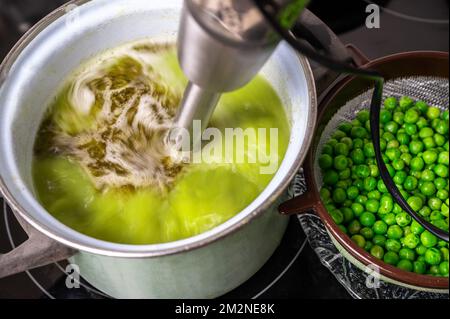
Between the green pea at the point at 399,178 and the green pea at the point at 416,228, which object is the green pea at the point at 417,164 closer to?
the green pea at the point at 399,178

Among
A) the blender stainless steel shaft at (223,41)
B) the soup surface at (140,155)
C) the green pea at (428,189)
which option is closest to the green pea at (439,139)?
the green pea at (428,189)

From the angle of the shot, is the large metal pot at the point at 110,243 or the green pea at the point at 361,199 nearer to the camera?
the large metal pot at the point at 110,243

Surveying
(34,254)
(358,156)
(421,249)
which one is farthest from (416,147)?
(34,254)

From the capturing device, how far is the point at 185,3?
679 millimetres

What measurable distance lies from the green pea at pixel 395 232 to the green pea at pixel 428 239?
0.15 ft

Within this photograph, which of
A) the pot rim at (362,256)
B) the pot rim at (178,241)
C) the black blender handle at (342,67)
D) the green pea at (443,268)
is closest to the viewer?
the black blender handle at (342,67)

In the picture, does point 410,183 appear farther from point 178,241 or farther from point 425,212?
point 178,241

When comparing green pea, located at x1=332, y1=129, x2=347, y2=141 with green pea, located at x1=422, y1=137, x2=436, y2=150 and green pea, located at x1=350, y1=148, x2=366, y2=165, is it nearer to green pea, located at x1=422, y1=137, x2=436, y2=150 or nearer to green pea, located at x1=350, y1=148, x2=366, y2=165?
green pea, located at x1=350, y1=148, x2=366, y2=165

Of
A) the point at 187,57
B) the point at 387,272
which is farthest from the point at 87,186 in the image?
the point at 387,272

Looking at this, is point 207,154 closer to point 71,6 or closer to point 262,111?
point 262,111

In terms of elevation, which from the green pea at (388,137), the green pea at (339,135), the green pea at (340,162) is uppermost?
the green pea at (339,135)

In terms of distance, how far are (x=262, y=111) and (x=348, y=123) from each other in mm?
240

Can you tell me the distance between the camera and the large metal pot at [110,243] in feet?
2.86

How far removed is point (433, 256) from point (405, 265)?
64mm
